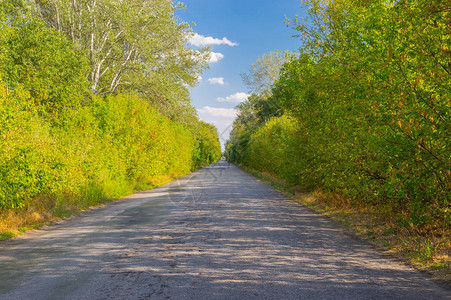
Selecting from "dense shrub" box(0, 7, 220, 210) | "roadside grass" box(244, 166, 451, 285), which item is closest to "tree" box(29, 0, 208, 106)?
"dense shrub" box(0, 7, 220, 210)

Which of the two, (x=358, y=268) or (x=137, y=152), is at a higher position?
(x=137, y=152)

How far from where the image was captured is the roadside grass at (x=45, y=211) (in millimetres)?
8620

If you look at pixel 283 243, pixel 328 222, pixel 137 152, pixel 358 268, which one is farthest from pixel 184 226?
pixel 137 152

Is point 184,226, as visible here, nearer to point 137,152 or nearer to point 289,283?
point 289,283

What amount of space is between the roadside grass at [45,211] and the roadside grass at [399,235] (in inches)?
363

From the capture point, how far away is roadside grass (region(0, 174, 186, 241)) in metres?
8.62

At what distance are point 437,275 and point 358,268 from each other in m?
1.16

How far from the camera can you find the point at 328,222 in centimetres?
955

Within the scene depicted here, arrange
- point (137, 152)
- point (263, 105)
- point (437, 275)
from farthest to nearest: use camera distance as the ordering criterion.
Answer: point (263, 105), point (137, 152), point (437, 275)

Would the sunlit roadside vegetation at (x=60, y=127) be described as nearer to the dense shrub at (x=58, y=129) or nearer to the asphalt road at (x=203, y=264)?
the dense shrub at (x=58, y=129)

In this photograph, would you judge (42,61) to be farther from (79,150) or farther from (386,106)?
(386,106)

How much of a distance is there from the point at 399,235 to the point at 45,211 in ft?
34.9

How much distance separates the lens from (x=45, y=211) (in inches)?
406

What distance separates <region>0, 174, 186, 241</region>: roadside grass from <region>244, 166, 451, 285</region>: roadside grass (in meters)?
9.23
